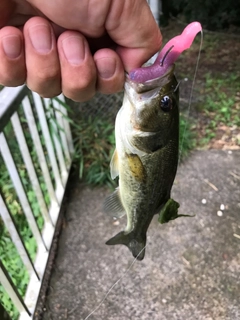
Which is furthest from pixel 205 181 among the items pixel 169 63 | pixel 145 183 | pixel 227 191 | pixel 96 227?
pixel 169 63

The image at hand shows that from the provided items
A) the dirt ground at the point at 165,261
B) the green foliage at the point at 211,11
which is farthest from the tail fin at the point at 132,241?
the green foliage at the point at 211,11

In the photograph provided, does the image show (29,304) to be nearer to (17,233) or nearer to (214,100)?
(17,233)

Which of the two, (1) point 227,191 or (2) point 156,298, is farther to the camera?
(1) point 227,191

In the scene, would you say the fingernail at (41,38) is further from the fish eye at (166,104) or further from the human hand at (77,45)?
the fish eye at (166,104)

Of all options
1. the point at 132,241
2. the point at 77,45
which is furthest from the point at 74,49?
the point at 132,241

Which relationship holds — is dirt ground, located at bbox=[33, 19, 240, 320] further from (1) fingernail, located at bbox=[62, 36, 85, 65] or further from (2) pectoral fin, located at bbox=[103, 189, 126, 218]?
(1) fingernail, located at bbox=[62, 36, 85, 65]

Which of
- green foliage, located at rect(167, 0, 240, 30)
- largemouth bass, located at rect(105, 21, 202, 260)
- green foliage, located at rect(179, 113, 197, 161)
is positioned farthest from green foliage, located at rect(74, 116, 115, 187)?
green foliage, located at rect(167, 0, 240, 30)
